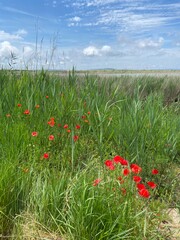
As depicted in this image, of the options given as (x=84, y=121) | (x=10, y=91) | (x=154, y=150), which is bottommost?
(x=154, y=150)

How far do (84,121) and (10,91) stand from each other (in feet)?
3.41

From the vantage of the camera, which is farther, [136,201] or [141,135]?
[141,135]

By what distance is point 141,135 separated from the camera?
2.91 meters

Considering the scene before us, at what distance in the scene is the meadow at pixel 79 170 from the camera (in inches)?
73.4

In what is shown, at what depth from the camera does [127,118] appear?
3.23m

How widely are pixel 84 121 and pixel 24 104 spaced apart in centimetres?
76

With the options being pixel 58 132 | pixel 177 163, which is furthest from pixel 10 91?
pixel 177 163

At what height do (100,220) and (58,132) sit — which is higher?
(58,132)

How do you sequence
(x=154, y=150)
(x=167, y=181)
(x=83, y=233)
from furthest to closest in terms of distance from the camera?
(x=154, y=150) → (x=167, y=181) → (x=83, y=233)

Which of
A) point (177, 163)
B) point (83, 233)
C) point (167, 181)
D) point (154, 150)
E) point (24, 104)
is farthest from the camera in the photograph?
point (24, 104)

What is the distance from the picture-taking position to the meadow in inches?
73.4

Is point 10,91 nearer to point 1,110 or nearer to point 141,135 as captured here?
point 1,110

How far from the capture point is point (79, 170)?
233cm

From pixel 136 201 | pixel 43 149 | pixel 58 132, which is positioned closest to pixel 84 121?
pixel 58 132
